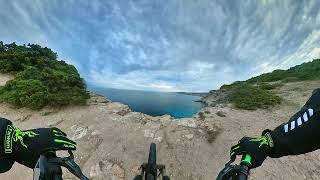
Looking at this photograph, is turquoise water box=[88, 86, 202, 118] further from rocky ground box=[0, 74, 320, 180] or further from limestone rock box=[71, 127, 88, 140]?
limestone rock box=[71, 127, 88, 140]

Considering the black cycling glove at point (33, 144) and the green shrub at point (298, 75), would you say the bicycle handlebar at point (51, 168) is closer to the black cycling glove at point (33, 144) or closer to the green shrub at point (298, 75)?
the black cycling glove at point (33, 144)

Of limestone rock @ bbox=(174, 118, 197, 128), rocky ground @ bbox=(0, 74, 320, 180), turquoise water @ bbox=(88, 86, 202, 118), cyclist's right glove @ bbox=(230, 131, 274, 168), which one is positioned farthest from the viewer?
turquoise water @ bbox=(88, 86, 202, 118)

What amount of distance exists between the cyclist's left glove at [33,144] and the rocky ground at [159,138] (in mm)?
3151

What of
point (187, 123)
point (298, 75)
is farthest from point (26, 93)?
point (298, 75)

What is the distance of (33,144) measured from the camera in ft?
6.51

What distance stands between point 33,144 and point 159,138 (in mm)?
4588

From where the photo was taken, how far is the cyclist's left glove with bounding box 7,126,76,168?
195cm

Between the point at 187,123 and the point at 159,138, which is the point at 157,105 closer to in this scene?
the point at 187,123

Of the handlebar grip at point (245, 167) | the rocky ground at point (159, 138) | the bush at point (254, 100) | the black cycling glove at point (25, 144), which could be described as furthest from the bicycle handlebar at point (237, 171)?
the bush at point (254, 100)

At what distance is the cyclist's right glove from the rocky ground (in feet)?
11.0

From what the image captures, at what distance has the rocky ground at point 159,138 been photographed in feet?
16.8

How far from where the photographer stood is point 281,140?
193cm

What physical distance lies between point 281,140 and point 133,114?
20.7ft

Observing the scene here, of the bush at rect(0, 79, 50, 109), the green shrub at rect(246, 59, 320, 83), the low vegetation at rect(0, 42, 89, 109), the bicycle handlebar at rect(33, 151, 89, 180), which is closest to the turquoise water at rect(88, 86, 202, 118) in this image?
the low vegetation at rect(0, 42, 89, 109)
